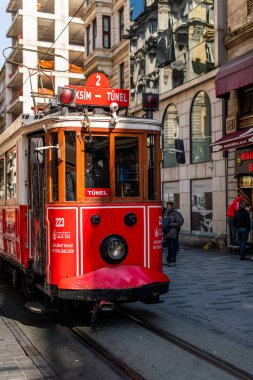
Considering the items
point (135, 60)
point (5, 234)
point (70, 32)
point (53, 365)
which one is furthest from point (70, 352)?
point (70, 32)

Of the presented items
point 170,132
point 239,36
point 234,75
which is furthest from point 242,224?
point 170,132

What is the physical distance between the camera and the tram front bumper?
714 cm

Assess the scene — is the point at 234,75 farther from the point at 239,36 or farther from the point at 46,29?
the point at 46,29

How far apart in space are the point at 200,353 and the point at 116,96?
406 cm

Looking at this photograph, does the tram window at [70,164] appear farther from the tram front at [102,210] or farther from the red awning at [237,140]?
the red awning at [237,140]

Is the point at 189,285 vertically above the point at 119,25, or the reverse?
the point at 119,25

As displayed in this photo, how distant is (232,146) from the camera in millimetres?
16328

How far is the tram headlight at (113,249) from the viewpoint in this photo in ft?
24.8

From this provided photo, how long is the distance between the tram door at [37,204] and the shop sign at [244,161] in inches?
378

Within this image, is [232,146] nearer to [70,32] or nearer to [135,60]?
[135,60]

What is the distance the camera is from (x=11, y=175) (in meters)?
9.99

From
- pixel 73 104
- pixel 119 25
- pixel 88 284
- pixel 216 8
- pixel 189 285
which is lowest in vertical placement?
pixel 189 285

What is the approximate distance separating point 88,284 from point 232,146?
33.3 feet

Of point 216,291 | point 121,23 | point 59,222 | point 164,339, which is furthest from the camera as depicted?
point 121,23
